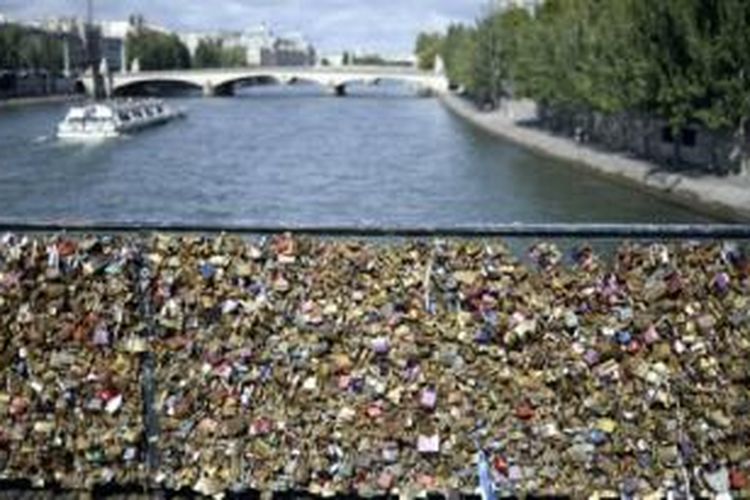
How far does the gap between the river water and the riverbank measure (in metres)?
24.8

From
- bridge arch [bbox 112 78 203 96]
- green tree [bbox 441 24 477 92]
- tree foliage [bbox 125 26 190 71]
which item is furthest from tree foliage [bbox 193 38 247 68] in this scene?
green tree [bbox 441 24 477 92]

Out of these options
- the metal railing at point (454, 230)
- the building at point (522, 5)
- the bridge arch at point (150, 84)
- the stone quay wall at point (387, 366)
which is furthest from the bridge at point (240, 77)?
the metal railing at point (454, 230)

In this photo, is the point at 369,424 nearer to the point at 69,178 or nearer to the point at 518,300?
the point at 518,300

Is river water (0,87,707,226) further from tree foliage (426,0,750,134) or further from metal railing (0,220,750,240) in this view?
metal railing (0,220,750,240)

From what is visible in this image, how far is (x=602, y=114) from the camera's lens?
49188 mm

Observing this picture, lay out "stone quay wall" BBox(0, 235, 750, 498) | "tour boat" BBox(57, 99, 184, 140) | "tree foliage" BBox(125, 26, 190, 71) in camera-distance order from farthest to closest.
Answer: "tree foliage" BBox(125, 26, 190, 71) → "tour boat" BBox(57, 99, 184, 140) → "stone quay wall" BBox(0, 235, 750, 498)

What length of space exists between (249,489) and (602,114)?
4551 centimetres

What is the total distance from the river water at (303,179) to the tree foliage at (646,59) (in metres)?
2.77

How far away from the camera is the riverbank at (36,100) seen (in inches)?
3888

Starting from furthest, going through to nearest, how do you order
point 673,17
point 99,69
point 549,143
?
point 99,69, point 549,143, point 673,17

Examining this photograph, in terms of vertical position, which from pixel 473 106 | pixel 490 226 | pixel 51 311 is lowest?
pixel 473 106

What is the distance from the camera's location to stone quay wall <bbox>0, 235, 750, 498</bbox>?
492 centimetres

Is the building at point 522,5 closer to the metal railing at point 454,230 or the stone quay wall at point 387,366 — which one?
the stone quay wall at point 387,366

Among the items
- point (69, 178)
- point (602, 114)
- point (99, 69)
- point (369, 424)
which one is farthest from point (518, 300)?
point (99, 69)
